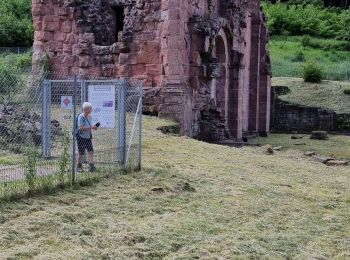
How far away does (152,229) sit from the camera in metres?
8.08

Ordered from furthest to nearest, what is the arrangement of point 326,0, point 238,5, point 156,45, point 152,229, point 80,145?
point 326,0
point 238,5
point 156,45
point 80,145
point 152,229

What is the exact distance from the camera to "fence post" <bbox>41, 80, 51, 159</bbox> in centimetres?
1162

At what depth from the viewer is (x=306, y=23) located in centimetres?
6372

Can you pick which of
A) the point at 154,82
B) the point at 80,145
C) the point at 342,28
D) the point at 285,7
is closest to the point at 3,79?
the point at 80,145

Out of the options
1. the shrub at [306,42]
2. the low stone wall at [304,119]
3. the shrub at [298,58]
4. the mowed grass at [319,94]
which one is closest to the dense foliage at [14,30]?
the mowed grass at [319,94]

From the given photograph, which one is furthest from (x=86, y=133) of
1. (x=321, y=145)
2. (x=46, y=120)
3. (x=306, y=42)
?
(x=306, y=42)

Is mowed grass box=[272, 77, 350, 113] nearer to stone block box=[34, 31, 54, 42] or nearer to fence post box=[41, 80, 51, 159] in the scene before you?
stone block box=[34, 31, 54, 42]

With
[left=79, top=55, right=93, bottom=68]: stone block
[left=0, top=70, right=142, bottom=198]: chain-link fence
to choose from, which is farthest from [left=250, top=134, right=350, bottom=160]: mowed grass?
[left=0, top=70, right=142, bottom=198]: chain-link fence

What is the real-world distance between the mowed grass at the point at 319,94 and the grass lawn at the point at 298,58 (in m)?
5.32

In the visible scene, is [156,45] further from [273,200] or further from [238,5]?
[273,200]

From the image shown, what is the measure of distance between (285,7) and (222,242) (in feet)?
210

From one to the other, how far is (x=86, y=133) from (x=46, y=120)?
125 cm

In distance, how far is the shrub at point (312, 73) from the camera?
4056 cm

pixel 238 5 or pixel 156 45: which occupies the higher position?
pixel 238 5
